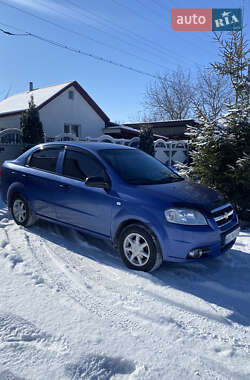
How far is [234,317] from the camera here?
2.74m

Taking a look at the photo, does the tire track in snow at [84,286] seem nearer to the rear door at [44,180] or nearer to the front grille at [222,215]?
the rear door at [44,180]

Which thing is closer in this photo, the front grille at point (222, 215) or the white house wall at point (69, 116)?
the front grille at point (222, 215)

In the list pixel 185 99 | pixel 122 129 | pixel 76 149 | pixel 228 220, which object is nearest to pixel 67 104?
pixel 122 129

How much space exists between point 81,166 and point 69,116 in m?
18.4

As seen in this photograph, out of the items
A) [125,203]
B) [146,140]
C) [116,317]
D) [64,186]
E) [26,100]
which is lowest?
[116,317]

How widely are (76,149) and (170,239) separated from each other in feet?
7.00

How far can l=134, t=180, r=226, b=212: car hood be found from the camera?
3426mm

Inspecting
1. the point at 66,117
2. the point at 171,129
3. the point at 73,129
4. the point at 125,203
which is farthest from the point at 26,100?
the point at 125,203

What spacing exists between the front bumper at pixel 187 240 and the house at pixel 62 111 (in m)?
17.5

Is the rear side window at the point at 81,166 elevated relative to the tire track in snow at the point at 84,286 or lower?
elevated

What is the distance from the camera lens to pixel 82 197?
4047 mm

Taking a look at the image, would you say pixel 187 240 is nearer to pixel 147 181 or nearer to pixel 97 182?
pixel 147 181

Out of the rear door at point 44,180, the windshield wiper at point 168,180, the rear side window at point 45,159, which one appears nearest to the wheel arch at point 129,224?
the windshield wiper at point 168,180

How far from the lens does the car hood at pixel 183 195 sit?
11.2ft
